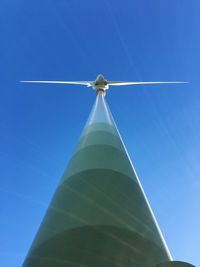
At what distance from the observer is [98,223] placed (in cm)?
568

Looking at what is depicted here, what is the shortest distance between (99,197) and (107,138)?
288 centimetres

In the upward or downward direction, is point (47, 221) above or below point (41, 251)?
above

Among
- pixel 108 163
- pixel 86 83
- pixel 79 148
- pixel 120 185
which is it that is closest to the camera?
pixel 120 185

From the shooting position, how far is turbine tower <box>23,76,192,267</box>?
17.0 feet

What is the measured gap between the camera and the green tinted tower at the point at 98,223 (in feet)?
17.1

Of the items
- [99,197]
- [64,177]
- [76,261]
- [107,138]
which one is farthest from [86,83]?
[76,261]

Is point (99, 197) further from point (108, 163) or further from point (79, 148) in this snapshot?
point (79, 148)

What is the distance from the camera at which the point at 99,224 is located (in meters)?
5.67

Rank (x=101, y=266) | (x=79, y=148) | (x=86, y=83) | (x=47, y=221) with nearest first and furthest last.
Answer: (x=101, y=266)
(x=47, y=221)
(x=79, y=148)
(x=86, y=83)

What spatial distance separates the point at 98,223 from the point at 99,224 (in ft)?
0.08

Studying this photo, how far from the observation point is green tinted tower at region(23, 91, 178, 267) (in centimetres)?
521

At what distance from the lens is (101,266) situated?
496 cm

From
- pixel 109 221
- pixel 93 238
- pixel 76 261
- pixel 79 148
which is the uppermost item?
pixel 79 148

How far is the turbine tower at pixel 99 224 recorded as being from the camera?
17.0 ft
